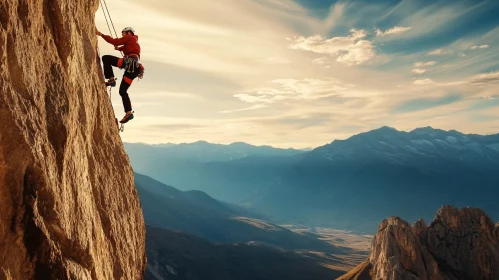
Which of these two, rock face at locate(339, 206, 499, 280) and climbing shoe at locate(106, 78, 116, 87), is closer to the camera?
climbing shoe at locate(106, 78, 116, 87)

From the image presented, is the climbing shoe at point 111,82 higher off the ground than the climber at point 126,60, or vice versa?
the climber at point 126,60

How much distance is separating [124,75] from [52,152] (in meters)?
7.54

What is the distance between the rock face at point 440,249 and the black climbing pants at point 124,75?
88542 millimetres

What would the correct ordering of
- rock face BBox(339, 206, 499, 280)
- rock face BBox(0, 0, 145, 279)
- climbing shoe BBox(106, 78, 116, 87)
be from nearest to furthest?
rock face BBox(0, 0, 145, 279) → climbing shoe BBox(106, 78, 116, 87) → rock face BBox(339, 206, 499, 280)

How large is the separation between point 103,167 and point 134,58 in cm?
468

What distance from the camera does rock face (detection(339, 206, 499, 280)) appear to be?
9219 cm

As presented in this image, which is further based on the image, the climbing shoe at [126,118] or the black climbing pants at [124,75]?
the climbing shoe at [126,118]

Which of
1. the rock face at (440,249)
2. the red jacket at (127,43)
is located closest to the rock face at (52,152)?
the red jacket at (127,43)

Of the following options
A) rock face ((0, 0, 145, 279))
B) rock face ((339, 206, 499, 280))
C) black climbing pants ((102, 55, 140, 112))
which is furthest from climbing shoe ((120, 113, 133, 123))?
rock face ((339, 206, 499, 280))

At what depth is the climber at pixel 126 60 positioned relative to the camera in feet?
45.5

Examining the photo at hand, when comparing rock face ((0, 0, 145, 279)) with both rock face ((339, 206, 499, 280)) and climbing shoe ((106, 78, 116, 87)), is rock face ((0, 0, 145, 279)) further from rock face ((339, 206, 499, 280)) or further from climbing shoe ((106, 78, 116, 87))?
rock face ((339, 206, 499, 280))

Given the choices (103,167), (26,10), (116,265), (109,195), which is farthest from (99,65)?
(116,265)

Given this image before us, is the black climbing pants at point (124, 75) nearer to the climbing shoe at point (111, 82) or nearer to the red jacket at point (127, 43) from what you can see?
the climbing shoe at point (111, 82)

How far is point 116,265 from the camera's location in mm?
11461
